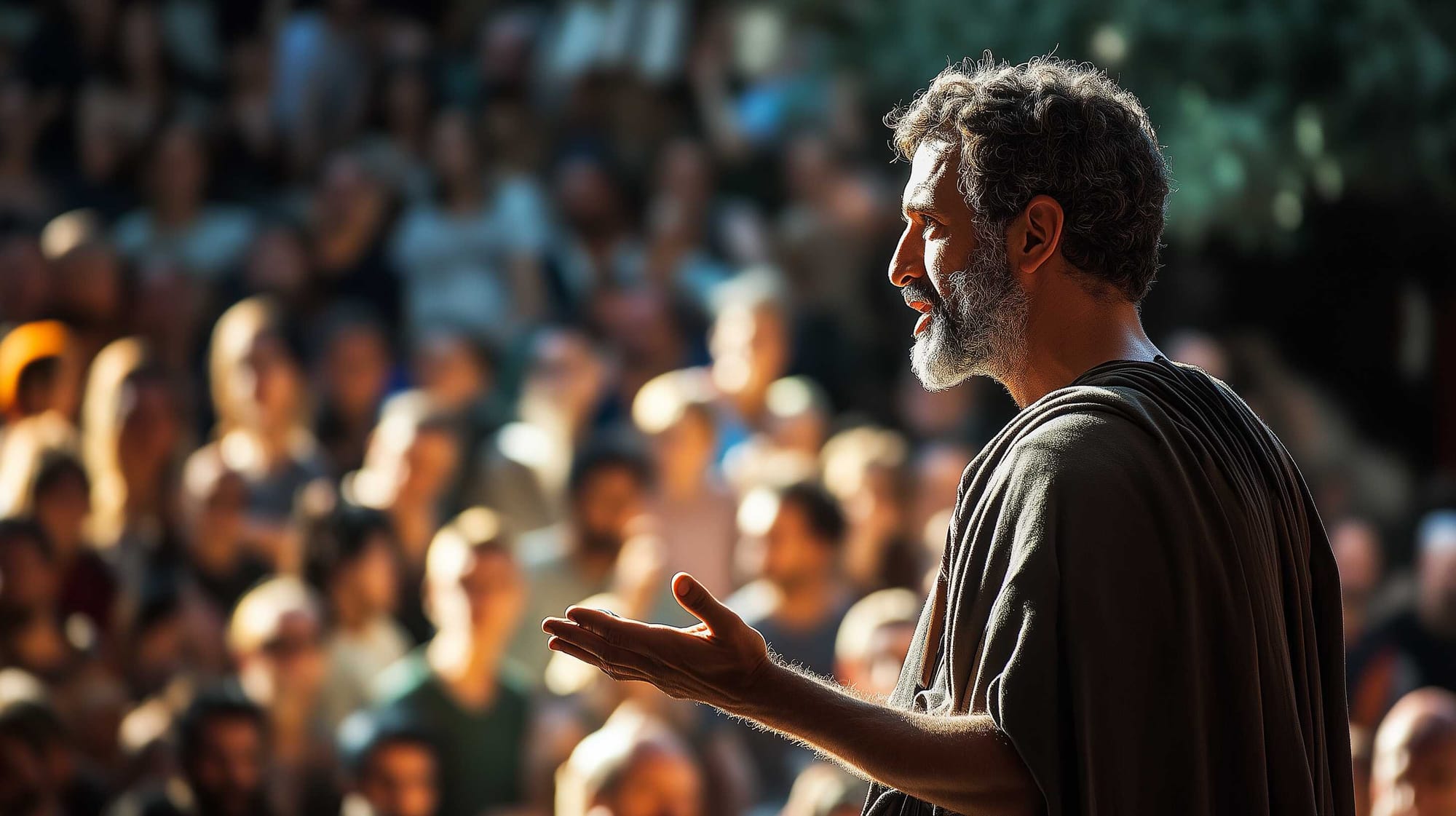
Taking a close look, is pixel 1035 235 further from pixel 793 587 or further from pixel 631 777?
pixel 793 587

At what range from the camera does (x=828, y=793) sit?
4.21 metres

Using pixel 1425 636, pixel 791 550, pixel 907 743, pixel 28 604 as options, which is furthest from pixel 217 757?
pixel 1425 636

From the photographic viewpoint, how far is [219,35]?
9.05 metres

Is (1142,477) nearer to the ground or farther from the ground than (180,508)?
farther from the ground

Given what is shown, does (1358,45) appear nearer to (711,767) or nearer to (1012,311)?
(711,767)

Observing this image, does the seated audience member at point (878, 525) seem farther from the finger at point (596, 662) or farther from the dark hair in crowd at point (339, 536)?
the finger at point (596, 662)

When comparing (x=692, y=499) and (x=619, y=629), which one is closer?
(x=619, y=629)

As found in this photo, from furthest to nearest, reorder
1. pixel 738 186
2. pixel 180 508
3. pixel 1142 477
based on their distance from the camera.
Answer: pixel 738 186, pixel 180 508, pixel 1142 477

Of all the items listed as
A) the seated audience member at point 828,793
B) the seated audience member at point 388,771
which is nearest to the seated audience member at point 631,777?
the seated audience member at point 828,793

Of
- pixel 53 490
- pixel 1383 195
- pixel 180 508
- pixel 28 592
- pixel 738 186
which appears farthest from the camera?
pixel 738 186

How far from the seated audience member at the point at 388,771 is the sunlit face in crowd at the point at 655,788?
589 mm

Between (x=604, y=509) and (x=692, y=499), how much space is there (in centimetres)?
47

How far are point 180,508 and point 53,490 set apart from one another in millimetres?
443

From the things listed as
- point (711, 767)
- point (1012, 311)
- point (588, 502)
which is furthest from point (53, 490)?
point (1012, 311)
